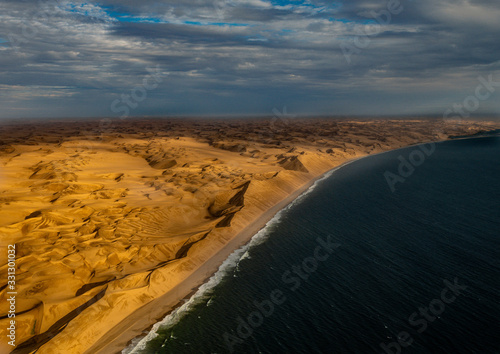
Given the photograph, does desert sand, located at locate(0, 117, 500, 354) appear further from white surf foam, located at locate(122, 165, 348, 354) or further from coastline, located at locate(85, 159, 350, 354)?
white surf foam, located at locate(122, 165, 348, 354)

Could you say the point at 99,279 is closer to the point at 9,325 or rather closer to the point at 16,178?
the point at 9,325

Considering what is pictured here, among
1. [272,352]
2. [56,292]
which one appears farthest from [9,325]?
[272,352]
